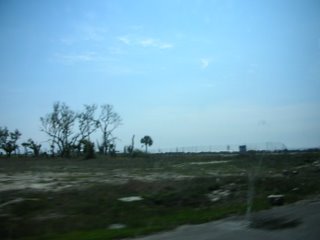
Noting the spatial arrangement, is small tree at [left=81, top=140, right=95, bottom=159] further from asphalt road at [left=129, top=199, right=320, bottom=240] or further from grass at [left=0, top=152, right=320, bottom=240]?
asphalt road at [left=129, top=199, right=320, bottom=240]

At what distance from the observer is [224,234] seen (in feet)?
36.6

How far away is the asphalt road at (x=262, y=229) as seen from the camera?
35.4 ft

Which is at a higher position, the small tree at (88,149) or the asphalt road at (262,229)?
the small tree at (88,149)

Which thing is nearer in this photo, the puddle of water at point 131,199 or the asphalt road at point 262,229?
the asphalt road at point 262,229

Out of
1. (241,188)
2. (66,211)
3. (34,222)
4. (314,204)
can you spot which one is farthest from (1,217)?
→ (241,188)

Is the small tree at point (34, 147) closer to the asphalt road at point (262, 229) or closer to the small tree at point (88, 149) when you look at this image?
the small tree at point (88, 149)

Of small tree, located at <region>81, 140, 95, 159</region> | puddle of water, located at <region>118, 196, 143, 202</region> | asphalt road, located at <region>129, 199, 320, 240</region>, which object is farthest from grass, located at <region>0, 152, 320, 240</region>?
small tree, located at <region>81, 140, 95, 159</region>

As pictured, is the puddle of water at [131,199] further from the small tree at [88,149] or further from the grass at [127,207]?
the small tree at [88,149]

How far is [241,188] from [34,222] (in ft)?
39.4

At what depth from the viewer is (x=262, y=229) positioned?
464 inches

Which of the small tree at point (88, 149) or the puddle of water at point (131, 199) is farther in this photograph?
the small tree at point (88, 149)

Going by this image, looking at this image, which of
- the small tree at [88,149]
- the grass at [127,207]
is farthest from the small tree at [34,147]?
the grass at [127,207]

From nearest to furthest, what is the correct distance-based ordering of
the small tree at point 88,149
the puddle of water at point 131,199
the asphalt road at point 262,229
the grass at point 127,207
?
1. the asphalt road at point 262,229
2. the grass at point 127,207
3. the puddle of water at point 131,199
4. the small tree at point 88,149

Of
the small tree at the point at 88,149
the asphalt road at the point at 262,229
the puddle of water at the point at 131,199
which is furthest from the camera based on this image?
the small tree at the point at 88,149
